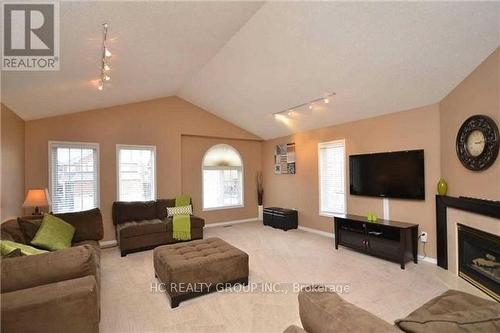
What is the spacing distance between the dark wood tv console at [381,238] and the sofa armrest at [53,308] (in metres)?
3.73

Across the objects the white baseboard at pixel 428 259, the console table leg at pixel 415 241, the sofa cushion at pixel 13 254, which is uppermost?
the sofa cushion at pixel 13 254

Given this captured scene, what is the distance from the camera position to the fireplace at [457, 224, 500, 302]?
263cm

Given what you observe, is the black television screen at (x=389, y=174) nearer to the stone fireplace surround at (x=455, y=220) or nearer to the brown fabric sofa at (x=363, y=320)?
the stone fireplace surround at (x=455, y=220)

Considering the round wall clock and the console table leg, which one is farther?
the console table leg

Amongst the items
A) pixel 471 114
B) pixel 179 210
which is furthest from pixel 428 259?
pixel 179 210

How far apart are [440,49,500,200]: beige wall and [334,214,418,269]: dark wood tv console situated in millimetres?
842

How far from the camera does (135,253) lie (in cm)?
443

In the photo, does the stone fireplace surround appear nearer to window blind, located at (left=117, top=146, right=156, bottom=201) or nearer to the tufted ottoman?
the tufted ottoman

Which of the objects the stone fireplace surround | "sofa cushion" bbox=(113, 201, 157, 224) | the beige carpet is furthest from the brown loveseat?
the stone fireplace surround

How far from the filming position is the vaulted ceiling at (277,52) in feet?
A: 8.04

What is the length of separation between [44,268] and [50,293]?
0.89 ft

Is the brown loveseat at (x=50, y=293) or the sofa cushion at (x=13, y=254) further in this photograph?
the sofa cushion at (x=13, y=254)

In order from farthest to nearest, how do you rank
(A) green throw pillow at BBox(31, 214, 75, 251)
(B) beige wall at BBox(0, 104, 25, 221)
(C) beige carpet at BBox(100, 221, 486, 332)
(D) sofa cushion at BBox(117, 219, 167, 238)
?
(D) sofa cushion at BBox(117, 219, 167, 238), (B) beige wall at BBox(0, 104, 25, 221), (A) green throw pillow at BBox(31, 214, 75, 251), (C) beige carpet at BBox(100, 221, 486, 332)

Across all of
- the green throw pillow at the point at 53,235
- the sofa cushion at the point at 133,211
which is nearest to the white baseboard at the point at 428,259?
the sofa cushion at the point at 133,211
